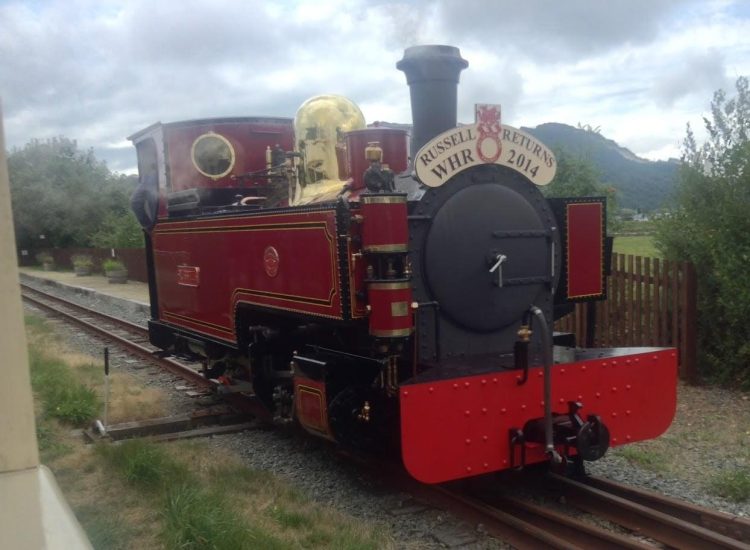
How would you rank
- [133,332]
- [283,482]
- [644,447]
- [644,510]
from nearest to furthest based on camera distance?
[644,510] → [283,482] → [644,447] → [133,332]

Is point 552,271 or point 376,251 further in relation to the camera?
point 552,271

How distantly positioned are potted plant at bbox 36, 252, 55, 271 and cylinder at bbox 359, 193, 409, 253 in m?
36.6

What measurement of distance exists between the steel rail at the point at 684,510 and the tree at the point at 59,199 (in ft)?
103

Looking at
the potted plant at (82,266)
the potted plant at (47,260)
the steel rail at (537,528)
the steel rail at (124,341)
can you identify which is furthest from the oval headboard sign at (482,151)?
the potted plant at (47,260)

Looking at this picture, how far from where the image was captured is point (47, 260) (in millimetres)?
36938

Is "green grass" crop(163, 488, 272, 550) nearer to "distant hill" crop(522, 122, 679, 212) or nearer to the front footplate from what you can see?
the front footplate

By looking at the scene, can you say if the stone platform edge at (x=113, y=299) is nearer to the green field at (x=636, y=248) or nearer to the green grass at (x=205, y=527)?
the green field at (x=636, y=248)

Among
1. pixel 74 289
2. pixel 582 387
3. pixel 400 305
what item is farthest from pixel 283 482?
pixel 74 289

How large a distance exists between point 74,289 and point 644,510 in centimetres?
2242

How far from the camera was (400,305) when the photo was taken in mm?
3990

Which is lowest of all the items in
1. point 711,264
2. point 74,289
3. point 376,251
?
point 74,289

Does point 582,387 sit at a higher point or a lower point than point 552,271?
lower

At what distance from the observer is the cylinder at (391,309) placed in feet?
13.1

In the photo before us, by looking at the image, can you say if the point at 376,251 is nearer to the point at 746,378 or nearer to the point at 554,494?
the point at 554,494
